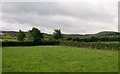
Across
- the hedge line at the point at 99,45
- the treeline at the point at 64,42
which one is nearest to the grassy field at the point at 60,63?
the hedge line at the point at 99,45

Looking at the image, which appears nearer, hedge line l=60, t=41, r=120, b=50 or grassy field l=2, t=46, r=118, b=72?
grassy field l=2, t=46, r=118, b=72

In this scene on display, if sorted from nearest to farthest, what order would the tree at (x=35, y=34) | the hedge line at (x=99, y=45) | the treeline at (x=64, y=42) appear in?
the hedge line at (x=99, y=45)
the treeline at (x=64, y=42)
the tree at (x=35, y=34)

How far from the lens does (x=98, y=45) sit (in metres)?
64.5

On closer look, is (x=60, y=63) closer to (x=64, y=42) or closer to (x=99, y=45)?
(x=99, y=45)

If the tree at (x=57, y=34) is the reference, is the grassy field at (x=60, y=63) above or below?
below

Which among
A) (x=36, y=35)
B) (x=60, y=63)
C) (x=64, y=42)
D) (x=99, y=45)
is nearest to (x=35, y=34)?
(x=36, y=35)

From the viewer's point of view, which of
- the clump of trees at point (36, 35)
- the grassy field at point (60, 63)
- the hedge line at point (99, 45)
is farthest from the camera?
the clump of trees at point (36, 35)

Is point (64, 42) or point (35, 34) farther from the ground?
point (35, 34)

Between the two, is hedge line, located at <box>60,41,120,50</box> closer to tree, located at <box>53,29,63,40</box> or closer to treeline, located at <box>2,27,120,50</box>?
treeline, located at <box>2,27,120,50</box>

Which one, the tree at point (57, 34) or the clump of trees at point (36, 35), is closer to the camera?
the clump of trees at point (36, 35)

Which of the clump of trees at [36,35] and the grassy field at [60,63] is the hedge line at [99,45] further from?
the clump of trees at [36,35]

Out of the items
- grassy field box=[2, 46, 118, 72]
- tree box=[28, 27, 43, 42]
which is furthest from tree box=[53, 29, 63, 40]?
grassy field box=[2, 46, 118, 72]

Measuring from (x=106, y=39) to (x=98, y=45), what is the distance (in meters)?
57.6

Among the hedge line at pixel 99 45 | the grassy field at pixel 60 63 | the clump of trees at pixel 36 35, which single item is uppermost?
the clump of trees at pixel 36 35
